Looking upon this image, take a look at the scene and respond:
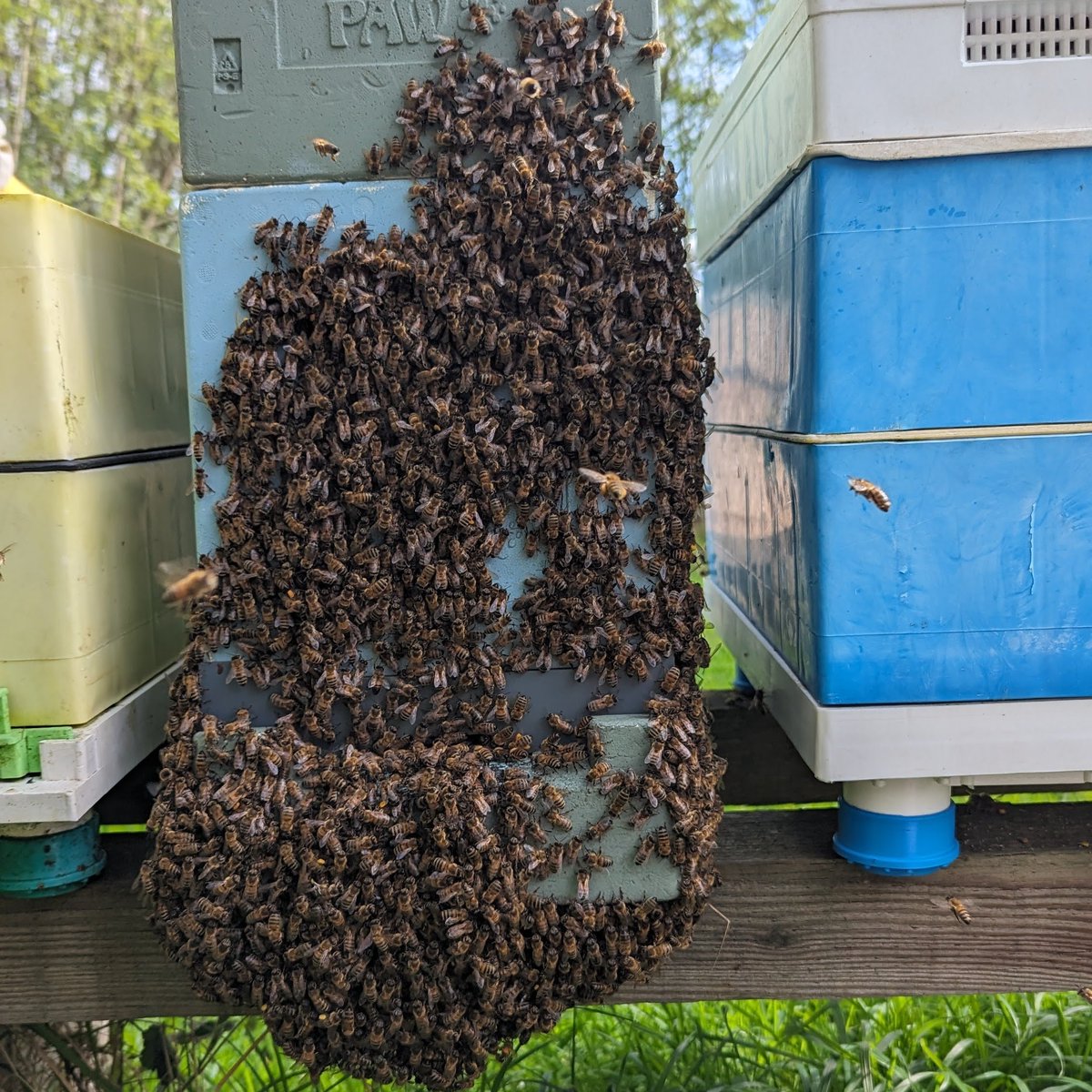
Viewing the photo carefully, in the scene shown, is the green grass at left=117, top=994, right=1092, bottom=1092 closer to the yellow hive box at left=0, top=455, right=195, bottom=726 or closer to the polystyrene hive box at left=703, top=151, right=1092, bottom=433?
the yellow hive box at left=0, top=455, right=195, bottom=726

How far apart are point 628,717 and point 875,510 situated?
63 centimetres

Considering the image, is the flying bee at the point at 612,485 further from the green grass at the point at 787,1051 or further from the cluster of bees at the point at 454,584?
the green grass at the point at 787,1051

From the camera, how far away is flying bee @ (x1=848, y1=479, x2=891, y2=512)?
1911 mm

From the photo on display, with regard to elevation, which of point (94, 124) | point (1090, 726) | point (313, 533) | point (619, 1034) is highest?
point (94, 124)

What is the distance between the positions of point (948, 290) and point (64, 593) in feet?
6.08

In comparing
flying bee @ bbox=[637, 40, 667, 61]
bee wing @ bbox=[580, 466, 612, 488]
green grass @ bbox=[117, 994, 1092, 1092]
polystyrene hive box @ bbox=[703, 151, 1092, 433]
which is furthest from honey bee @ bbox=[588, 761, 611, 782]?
green grass @ bbox=[117, 994, 1092, 1092]

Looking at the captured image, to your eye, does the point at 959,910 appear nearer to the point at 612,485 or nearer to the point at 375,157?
the point at 612,485

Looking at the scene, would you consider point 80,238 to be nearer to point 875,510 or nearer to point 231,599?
point 231,599

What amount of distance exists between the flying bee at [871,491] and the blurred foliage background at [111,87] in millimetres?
8485

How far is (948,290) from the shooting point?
6.31 ft

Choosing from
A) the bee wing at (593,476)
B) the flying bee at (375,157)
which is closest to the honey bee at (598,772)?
the bee wing at (593,476)

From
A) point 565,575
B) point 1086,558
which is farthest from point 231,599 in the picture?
point 1086,558

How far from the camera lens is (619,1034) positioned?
3.82m

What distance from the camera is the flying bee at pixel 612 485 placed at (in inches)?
74.0
